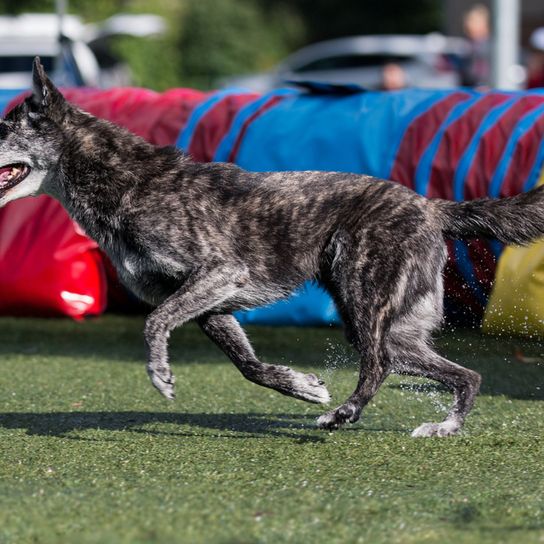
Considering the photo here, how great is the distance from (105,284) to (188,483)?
13.9 ft

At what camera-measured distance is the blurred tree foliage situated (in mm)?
31391

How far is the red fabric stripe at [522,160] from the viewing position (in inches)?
289

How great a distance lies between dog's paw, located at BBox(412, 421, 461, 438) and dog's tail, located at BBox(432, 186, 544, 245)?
0.84 m

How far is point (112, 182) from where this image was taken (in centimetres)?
554

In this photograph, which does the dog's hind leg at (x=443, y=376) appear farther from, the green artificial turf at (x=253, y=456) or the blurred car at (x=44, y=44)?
the blurred car at (x=44, y=44)

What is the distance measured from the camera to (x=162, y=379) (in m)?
5.15

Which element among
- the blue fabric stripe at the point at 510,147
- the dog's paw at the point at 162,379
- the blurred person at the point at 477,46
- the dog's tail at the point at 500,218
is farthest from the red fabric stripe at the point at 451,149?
the blurred person at the point at 477,46

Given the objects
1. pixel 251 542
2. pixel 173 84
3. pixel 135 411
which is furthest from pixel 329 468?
→ pixel 173 84

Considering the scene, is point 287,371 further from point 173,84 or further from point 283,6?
point 283,6

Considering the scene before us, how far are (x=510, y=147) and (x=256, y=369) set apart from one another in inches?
111

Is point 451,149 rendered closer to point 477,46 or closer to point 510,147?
point 510,147

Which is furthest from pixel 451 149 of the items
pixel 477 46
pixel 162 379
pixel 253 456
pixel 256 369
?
pixel 477 46

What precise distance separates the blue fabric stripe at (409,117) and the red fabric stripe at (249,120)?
1040 mm

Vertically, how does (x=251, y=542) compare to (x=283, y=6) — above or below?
above
